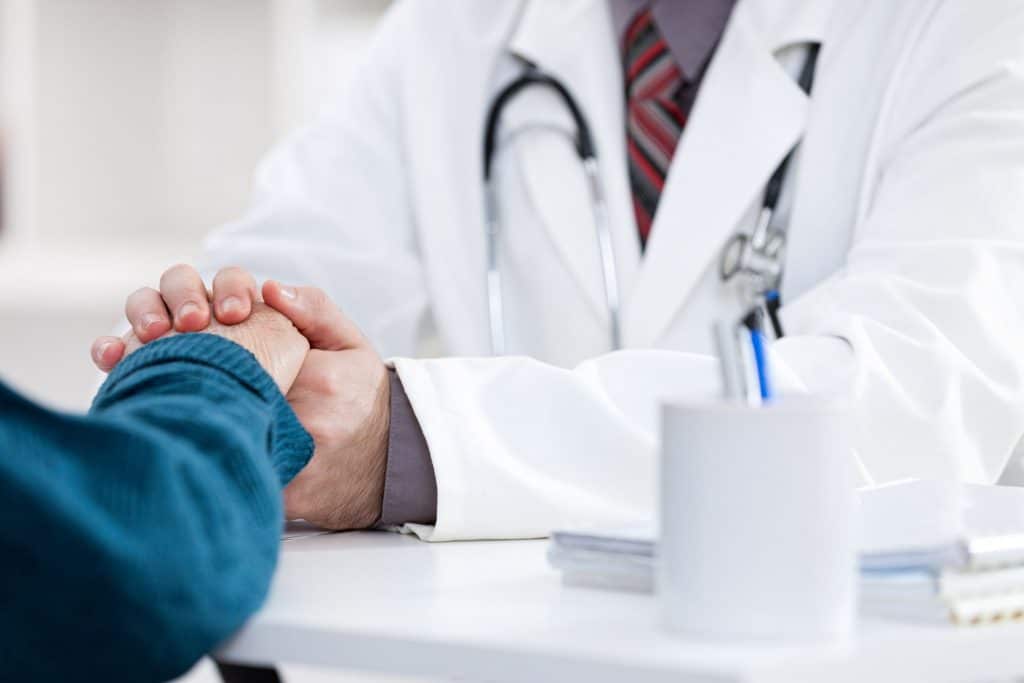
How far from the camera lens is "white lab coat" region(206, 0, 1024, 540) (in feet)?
2.65

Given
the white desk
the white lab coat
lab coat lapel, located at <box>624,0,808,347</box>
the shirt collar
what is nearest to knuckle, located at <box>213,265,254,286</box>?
the white lab coat

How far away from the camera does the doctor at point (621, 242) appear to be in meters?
0.80

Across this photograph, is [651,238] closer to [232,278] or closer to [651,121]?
[651,121]

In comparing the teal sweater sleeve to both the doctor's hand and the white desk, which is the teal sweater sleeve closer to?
the white desk

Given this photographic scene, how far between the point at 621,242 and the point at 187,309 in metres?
0.65

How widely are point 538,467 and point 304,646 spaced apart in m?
0.29

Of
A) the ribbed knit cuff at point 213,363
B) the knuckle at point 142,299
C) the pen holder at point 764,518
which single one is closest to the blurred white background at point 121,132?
the knuckle at point 142,299

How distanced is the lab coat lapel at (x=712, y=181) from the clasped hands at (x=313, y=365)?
1.72 ft

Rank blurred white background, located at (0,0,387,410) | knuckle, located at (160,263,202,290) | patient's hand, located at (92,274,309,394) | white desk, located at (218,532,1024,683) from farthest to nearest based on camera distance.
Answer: blurred white background, located at (0,0,387,410) < knuckle, located at (160,263,202,290) < patient's hand, located at (92,274,309,394) < white desk, located at (218,532,1024,683)

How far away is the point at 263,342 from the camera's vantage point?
78 cm

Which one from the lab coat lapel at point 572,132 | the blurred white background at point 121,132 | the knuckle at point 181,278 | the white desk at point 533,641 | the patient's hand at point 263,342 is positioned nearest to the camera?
the white desk at point 533,641

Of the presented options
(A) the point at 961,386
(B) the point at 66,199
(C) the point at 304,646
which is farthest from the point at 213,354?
(B) the point at 66,199

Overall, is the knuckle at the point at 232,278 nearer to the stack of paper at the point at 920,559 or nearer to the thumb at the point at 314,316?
the thumb at the point at 314,316

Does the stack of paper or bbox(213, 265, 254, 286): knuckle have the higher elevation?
bbox(213, 265, 254, 286): knuckle
